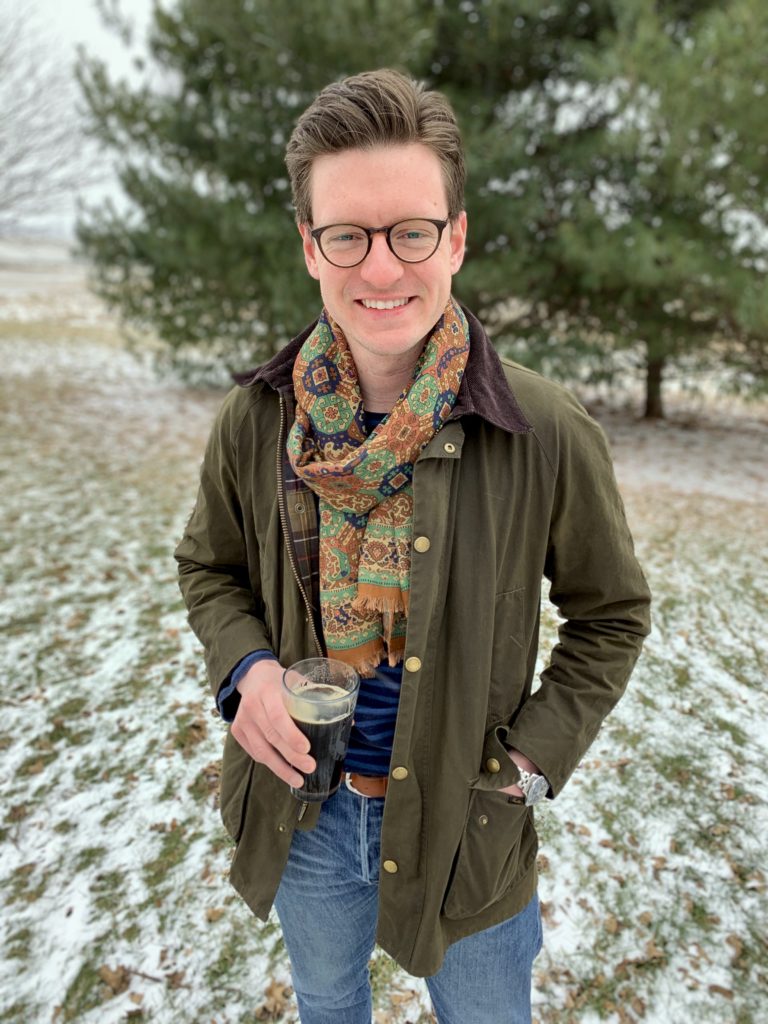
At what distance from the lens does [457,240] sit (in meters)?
1.42

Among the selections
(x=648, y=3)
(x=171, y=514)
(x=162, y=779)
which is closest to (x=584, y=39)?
(x=648, y=3)

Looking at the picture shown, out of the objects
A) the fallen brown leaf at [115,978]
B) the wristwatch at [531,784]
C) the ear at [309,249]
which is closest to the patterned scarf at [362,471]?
the ear at [309,249]

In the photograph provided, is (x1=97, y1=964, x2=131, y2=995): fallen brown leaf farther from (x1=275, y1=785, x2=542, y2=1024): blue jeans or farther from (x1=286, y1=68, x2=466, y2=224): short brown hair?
(x1=286, y1=68, x2=466, y2=224): short brown hair

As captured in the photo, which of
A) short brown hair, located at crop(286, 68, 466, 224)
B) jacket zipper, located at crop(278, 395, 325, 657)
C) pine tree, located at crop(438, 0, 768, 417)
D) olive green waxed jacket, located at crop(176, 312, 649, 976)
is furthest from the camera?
pine tree, located at crop(438, 0, 768, 417)

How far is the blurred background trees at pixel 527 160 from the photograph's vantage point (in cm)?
702

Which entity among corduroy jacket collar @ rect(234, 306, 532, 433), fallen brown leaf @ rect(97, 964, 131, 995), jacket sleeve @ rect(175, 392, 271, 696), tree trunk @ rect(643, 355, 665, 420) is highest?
corduroy jacket collar @ rect(234, 306, 532, 433)

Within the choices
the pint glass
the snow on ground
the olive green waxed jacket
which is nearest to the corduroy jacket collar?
the olive green waxed jacket

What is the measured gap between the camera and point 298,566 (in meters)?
1.47

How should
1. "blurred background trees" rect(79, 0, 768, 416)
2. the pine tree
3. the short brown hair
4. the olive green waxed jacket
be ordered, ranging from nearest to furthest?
the short brown hair, the olive green waxed jacket, the pine tree, "blurred background trees" rect(79, 0, 768, 416)

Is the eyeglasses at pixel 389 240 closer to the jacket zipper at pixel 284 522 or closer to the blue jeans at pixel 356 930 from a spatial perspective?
the jacket zipper at pixel 284 522

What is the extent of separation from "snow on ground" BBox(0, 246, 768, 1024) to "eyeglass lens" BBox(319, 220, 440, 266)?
95.7 inches

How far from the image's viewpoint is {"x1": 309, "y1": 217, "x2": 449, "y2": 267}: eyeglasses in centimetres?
127

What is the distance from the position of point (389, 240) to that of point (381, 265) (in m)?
0.06

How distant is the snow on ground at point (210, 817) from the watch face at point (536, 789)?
1392 mm
